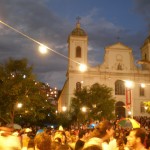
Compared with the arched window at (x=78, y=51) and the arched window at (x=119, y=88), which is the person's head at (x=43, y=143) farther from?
the arched window at (x=78, y=51)

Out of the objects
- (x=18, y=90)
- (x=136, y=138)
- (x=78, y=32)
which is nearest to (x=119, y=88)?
(x=78, y=32)

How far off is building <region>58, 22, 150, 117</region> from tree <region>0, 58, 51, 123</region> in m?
26.5

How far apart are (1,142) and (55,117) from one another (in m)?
48.7

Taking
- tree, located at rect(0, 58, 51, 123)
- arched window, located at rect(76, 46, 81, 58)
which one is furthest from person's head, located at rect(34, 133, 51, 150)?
arched window, located at rect(76, 46, 81, 58)

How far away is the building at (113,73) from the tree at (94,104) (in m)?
8.32

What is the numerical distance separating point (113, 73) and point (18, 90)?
33.6 metres

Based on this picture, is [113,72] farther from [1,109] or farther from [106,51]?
[1,109]

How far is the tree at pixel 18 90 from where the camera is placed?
94.2 ft

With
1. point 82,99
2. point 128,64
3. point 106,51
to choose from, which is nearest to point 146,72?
point 128,64

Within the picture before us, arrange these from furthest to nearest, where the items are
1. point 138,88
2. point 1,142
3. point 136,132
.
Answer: point 138,88
point 136,132
point 1,142

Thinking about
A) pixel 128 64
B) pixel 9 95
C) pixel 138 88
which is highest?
pixel 128 64

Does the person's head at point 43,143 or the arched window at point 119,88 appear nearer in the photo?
the person's head at point 43,143

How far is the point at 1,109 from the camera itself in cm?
2909

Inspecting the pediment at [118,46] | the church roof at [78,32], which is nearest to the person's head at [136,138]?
the pediment at [118,46]
